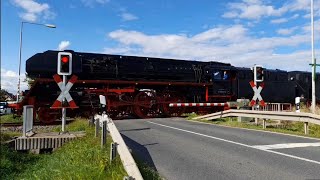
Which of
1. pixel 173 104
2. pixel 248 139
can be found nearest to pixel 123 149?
pixel 248 139

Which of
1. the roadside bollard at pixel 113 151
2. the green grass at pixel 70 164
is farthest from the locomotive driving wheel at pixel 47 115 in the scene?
the roadside bollard at pixel 113 151

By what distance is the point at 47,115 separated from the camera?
2069 cm

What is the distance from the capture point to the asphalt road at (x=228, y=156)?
6902 millimetres

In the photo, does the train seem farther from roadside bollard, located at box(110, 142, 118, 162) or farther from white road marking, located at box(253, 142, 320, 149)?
roadside bollard, located at box(110, 142, 118, 162)

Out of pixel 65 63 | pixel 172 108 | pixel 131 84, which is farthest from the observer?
pixel 172 108

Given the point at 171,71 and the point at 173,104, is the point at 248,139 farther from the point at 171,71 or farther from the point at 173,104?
the point at 171,71

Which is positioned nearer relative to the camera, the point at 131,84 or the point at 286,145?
the point at 286,145

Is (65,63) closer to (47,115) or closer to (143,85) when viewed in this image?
(47,115)

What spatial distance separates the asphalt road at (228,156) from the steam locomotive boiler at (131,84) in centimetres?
1027

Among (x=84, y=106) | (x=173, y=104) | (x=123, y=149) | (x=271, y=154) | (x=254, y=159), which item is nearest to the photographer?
(x=123, y=149)

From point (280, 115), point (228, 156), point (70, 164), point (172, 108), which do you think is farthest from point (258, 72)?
point (70, 164)

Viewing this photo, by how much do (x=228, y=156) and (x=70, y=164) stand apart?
3800mm

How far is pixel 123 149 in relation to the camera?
21.1 ft

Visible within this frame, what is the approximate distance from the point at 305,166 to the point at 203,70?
64.8 feet
